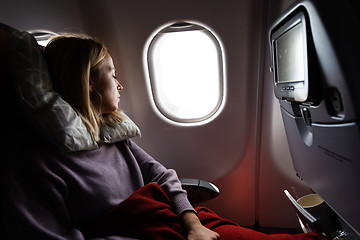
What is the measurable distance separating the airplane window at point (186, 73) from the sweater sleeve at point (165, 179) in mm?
419

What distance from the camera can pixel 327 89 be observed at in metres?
0.73

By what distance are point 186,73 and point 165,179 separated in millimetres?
669

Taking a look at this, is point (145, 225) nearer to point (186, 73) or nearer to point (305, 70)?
point (305, 70)

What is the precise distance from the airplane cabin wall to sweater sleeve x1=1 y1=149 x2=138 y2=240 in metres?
0.82

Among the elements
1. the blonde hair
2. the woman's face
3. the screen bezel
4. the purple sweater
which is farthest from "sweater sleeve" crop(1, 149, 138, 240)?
the screen bezel

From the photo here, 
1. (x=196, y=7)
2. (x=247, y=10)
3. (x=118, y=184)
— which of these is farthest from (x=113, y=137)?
(x=247, y=10)

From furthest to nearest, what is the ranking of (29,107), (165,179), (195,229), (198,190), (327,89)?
(198,190)
(165,179)
(195,229)
(29,107)
(327,89)

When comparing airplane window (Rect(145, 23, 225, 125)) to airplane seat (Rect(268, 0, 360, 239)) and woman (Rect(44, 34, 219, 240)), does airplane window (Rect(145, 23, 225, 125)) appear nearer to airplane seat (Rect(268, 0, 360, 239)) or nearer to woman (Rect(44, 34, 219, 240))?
woman (Rect(44, 34, 219, 240))

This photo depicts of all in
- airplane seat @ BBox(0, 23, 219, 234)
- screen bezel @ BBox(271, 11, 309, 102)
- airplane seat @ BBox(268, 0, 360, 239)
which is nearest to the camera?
airplane seat @ BBox(268, 0, 360, 239)

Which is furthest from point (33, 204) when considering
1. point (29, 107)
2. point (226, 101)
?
point (226, 101)

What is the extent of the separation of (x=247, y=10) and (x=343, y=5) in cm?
78

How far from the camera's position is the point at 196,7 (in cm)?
138

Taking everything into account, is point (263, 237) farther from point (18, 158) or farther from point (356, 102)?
point (18, 158)

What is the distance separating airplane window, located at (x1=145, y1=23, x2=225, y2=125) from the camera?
60.3 inches
